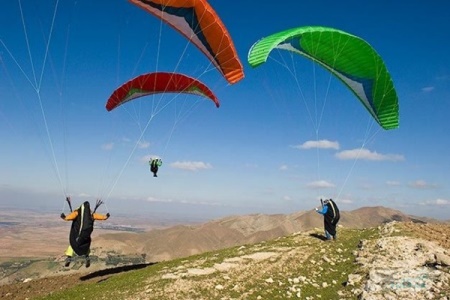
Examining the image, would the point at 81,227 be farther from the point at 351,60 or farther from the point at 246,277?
the point at 351,60

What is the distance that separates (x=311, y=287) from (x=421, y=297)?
3.76m

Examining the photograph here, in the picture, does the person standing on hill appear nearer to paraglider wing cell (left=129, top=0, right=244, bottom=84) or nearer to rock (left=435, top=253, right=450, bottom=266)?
rock (left=435, top=253, right=450, bottom=266)

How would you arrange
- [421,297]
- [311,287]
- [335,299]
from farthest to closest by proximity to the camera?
[311,287] < [335,299] < [421,297]

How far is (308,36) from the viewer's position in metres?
15.4

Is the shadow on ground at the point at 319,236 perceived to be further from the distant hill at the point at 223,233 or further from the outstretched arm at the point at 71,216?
the distant hill at the point at 223,233

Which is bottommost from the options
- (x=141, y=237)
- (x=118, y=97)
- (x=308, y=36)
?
(x=141, y=237)

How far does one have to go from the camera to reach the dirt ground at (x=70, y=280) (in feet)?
58.1

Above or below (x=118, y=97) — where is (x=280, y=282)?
below

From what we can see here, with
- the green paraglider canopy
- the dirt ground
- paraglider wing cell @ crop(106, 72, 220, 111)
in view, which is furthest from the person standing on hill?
paraglider wing cell @ crop(106, 72, 220, 111)

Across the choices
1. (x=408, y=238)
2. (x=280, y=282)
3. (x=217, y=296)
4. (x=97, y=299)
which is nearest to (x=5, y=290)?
(x=97, y=299)

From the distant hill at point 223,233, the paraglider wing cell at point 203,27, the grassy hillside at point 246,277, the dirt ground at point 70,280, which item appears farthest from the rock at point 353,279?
the distant hill at point 223,233

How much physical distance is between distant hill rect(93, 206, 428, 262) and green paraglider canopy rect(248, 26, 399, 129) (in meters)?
109

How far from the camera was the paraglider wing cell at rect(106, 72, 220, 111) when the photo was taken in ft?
61.7

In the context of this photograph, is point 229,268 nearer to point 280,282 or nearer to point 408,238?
point 280,282
